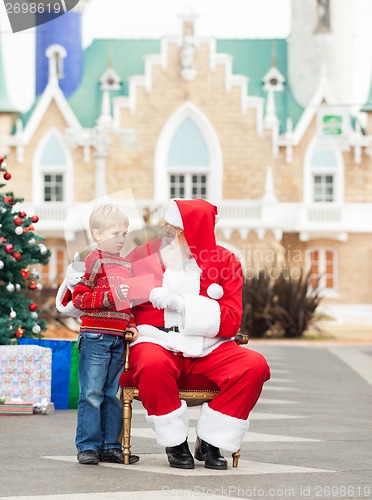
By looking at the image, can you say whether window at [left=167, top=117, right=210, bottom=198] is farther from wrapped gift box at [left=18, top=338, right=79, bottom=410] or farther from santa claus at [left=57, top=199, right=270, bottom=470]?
santa claus at [left=57, top=199, right=270, bottom=470]

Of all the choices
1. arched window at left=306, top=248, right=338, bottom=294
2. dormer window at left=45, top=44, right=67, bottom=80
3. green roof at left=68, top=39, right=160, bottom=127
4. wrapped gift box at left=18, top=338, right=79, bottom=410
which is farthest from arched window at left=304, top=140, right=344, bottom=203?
wrapped gift box at left=18, top=338, right=79, bottom=410

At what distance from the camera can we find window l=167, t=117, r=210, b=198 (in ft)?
151

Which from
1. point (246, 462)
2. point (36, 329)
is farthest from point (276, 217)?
point (246, 462)

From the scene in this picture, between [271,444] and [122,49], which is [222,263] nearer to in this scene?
[271,444]

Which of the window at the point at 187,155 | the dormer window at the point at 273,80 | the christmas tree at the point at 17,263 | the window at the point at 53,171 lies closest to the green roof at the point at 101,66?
the window at the point at 53,171

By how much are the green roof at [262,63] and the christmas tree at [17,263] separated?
35.6 metres

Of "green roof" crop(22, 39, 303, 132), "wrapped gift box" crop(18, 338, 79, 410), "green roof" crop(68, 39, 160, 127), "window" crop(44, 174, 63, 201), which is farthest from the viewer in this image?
"green roof" crop(22, 39, 303, 132)

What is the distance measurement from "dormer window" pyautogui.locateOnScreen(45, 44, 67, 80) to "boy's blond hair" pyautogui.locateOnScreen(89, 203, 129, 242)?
39.3m

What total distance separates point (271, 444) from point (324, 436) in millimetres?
740

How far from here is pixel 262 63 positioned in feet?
158

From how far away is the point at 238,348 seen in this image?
7.80 m

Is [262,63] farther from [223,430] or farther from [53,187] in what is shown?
[223,430]

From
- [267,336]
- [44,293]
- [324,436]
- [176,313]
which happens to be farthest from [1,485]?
[267,336]

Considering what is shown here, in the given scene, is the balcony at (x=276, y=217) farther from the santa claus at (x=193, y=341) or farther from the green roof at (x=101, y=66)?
the santa claus at (x=193, y=341)
